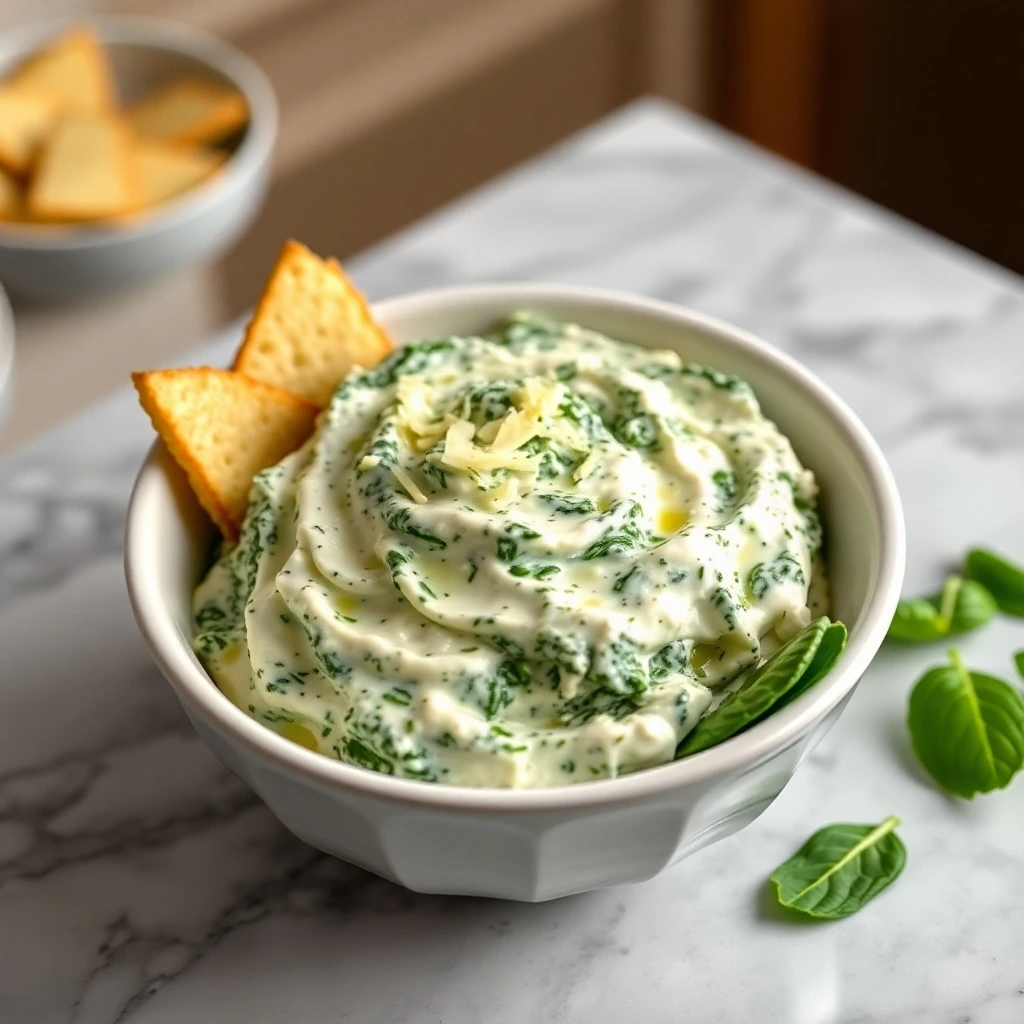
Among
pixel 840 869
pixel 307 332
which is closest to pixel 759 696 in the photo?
pixel 840 869

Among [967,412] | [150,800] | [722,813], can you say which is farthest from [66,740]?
[967,412]

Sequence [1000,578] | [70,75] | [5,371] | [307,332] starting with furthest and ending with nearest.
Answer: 1. [70,75]
2. [5,371]
3. [1000,578]
4. [307,332]

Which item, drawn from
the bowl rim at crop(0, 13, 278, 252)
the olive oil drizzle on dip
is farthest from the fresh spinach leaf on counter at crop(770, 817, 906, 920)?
the bowl rim at crop(0, 13, 278, 252)

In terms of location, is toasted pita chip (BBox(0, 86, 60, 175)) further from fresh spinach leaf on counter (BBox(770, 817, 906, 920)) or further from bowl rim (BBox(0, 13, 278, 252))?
fresh spinach leaf on counter (BBox(770, 817, 906, 920))

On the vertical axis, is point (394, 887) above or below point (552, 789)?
below

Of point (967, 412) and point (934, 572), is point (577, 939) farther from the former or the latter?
→ point (967, 412)

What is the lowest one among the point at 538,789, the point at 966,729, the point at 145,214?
the point at 145,214

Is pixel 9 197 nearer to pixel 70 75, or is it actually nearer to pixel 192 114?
pixel 70 75
